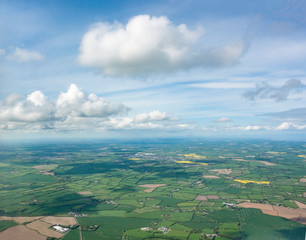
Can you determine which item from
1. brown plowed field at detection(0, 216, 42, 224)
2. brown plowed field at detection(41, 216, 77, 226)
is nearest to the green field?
brown plowed field at detection(41, 216, 77, 226)

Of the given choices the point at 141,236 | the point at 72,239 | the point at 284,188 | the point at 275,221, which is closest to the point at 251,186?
the point at 284,188

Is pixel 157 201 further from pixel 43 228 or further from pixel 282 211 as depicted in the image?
pixel 282 211

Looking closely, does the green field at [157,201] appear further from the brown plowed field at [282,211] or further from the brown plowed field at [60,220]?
the brown plowed field at [282,211]

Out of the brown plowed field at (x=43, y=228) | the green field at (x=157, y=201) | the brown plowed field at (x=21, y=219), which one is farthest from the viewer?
the brown plowed field at (x=21, y=219)

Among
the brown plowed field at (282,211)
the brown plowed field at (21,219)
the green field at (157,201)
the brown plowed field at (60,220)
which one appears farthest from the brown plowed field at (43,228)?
the brown plowed field at (282,211)

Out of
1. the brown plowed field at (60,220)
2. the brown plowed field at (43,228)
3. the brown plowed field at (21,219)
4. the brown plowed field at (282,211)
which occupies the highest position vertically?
the brown plowed field at (21,219)

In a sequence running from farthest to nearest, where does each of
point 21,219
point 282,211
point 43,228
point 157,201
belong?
point 157,201, point 282,211, point 21,219, point 43,228

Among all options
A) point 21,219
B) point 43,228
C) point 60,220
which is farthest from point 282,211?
point 21,219

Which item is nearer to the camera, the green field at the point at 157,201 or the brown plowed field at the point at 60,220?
the green field at the point at 157,201

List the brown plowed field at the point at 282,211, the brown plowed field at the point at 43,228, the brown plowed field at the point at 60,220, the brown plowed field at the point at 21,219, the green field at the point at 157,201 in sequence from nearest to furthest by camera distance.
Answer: the brown plowed field at the point at 43,228 < the green field at the point at 157,201 < the brown plowed field at the point at 60,220 < the brown plowed field at the point at 21,219 < the brown plowed field at the point at 282,211

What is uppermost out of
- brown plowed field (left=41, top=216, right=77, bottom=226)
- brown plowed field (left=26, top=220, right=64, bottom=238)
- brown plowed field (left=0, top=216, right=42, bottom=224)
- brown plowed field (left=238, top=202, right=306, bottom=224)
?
brown plowed field (left=0, top=216, right=42, bottom=224)

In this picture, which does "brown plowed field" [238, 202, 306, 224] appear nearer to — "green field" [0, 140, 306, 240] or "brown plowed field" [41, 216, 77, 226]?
"green field" [0, 140, 306, 240]
